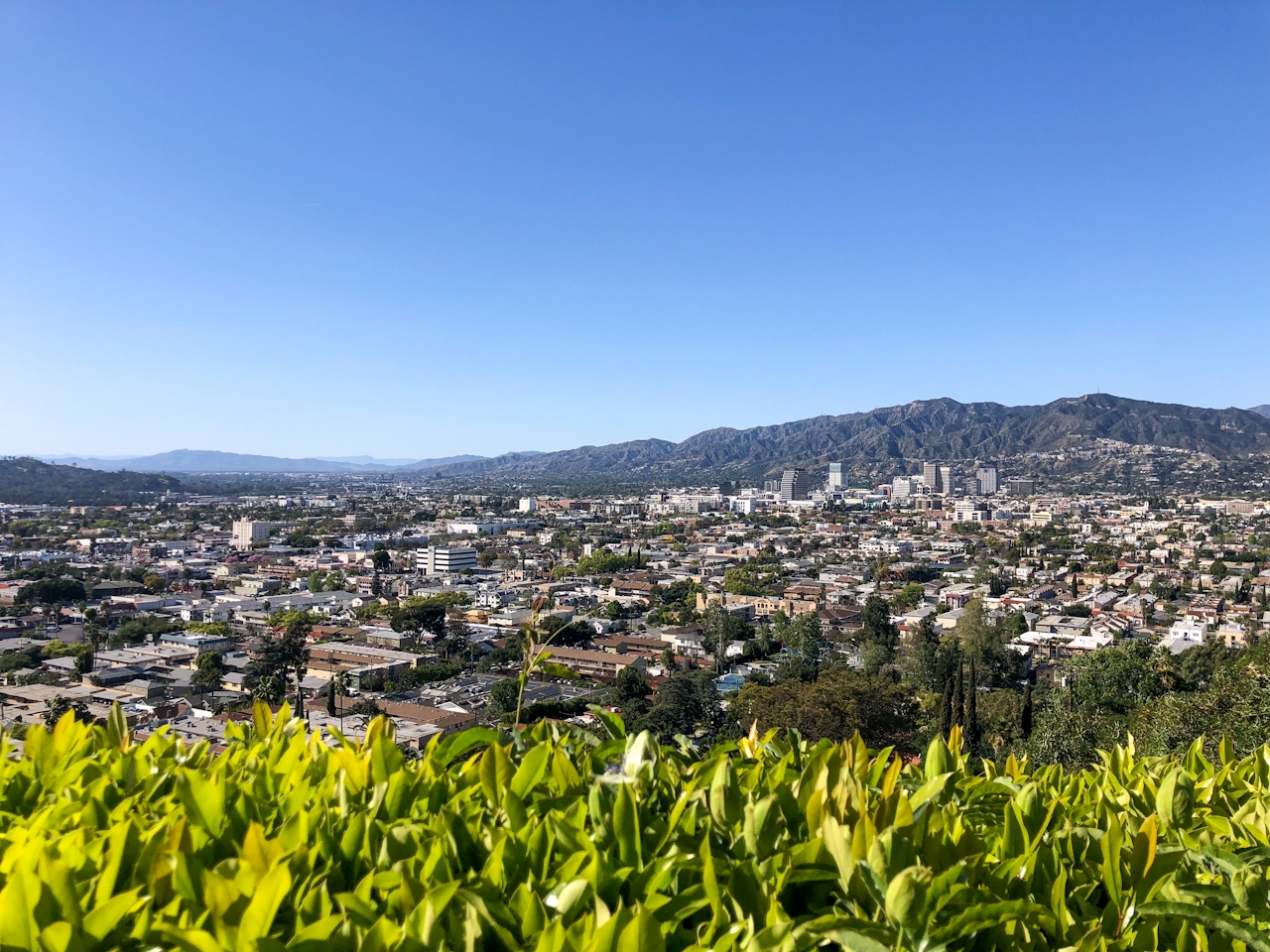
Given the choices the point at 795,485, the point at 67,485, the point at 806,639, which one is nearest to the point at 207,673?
the point at 806,639

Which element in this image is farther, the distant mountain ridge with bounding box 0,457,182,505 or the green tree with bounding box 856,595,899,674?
the distant mountain ridge with bounding box 0,457,182,505

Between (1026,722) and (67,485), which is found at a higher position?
(67,485)

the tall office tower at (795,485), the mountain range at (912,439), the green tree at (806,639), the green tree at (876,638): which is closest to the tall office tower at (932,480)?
the tall office tower at (795,485)

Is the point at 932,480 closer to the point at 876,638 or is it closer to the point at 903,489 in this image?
the point at 903,489

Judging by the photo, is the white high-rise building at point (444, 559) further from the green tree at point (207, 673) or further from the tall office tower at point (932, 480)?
the tall office tower at point (932, 480)

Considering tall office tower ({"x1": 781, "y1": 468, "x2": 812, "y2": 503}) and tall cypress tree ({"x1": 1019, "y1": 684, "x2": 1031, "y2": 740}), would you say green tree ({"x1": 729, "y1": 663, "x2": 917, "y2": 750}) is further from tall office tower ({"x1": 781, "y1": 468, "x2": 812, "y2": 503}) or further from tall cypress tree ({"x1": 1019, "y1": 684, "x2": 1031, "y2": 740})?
tall office tower ({"x1": 781, "y1": 468, "x2": 812, "y2": 503})

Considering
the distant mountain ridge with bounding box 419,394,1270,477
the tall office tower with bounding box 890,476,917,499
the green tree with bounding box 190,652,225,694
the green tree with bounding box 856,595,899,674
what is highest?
the distant mountain ridge with bounding box 419,394,1270,477

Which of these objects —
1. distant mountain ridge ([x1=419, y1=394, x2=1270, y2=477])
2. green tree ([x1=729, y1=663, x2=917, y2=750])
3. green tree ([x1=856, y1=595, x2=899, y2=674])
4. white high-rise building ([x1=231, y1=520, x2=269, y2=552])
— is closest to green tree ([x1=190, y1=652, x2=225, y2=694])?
green tree ([x1=729, y1=663, x2=917, y2=750])
